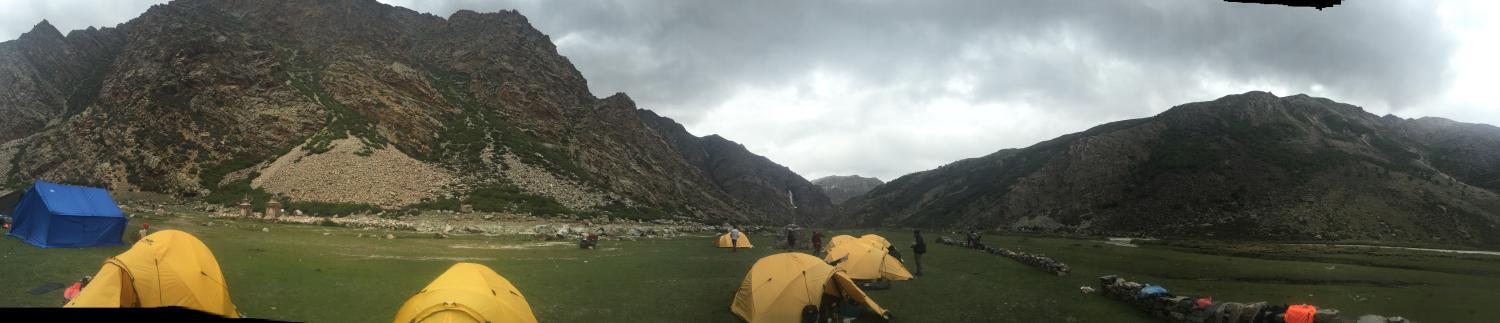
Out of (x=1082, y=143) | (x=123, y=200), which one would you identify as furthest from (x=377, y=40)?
(x=1082, y=143)

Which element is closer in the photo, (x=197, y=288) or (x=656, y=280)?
(x=197, y=288)

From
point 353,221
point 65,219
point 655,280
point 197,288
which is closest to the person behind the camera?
point 197,288

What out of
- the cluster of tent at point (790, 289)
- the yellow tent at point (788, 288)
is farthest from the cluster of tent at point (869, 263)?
the yellow tent at point (788, 288)

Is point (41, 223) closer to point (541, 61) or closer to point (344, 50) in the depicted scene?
point (344, 50)

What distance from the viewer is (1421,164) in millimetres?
94125

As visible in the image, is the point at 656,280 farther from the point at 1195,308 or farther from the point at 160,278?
the point at 1195,308

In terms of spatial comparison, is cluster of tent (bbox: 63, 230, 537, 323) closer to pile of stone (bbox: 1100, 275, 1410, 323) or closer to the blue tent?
the blue tent

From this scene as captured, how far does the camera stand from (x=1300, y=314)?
47.2 feet

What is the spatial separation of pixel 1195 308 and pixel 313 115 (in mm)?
79910

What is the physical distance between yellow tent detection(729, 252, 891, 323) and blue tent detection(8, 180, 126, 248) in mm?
23188

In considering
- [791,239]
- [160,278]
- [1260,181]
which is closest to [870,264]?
[791,239]

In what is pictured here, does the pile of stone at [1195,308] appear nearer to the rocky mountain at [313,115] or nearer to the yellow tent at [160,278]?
the yellow tent at [160,278]

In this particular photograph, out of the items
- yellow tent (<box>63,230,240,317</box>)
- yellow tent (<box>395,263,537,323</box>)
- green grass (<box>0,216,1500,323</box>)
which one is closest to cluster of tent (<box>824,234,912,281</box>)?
green grass (<box>0,216,1500,323</box>)

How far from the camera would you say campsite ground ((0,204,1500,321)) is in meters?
17.7
